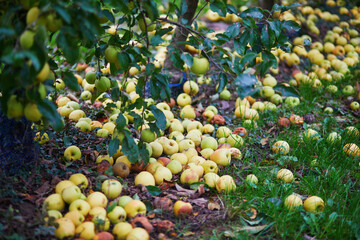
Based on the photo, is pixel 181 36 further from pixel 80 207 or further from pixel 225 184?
pixel 80 207

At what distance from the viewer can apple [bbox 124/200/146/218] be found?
2398 millimetres

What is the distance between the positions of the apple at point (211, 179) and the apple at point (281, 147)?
3.01 feet

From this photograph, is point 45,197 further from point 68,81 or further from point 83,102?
point 83,102

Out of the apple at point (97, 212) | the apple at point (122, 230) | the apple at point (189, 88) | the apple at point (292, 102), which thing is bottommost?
the apple at point (122, 230)

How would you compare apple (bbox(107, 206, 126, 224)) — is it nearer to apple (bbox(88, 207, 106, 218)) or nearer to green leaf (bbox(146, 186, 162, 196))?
apple (bbox(88, 207, 106, 218))

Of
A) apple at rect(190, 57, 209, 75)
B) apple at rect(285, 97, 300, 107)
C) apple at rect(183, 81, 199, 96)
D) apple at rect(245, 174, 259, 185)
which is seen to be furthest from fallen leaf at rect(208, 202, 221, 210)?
apple at rect(285, 97, 300, 107)

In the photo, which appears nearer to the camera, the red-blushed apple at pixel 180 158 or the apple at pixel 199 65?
the apple at pixel 199 65

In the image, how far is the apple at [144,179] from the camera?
2.79 meters

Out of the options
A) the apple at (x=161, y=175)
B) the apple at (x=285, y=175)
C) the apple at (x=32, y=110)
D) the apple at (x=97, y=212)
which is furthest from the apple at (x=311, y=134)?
the apple at (x=32, y=110)

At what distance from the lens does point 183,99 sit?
436cm

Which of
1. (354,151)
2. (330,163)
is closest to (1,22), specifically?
(330,163)

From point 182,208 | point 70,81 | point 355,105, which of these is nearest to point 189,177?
point 182,208

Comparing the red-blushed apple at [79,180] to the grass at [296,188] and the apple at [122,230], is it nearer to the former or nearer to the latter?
the apple at [122,230]

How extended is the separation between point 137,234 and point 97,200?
44 cm
